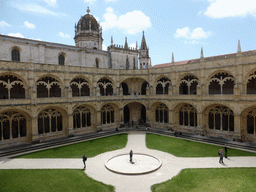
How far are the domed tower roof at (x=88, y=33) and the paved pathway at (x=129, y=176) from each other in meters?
30.9

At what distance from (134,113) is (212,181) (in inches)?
943

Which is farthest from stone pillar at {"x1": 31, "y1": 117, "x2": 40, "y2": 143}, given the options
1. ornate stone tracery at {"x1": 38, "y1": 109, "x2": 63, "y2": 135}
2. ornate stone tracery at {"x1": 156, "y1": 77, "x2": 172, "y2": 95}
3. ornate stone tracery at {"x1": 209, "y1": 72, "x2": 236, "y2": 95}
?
ornate stone tracery at {"x1": 209, "y1": 72, "x2": 236, "y2": 95}

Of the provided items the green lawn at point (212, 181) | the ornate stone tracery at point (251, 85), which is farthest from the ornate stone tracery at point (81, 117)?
the ornate stone tracery at point (251, 85)

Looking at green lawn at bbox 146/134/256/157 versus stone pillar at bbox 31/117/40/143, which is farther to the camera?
stone pillar at bbox 31/117/40/143

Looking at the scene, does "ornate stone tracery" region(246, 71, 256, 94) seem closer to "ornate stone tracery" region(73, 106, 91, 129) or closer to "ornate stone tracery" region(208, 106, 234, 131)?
"ornate stone tracery" region(208, 106, 234, 131)

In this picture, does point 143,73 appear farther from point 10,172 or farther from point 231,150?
point 10,172

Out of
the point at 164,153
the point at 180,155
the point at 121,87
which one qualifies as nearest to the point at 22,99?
the point at 121,87

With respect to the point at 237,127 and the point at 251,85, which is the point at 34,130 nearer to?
the point at 237,127

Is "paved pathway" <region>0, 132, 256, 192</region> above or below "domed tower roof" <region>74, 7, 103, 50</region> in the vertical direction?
below

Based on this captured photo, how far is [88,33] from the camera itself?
43594 millimetres

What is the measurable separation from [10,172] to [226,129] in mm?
28607

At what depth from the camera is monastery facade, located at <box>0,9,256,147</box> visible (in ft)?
79.8

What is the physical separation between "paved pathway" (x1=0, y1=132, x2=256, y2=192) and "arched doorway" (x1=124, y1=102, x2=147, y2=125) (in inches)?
600

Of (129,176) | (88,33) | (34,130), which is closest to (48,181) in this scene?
(129,176)
